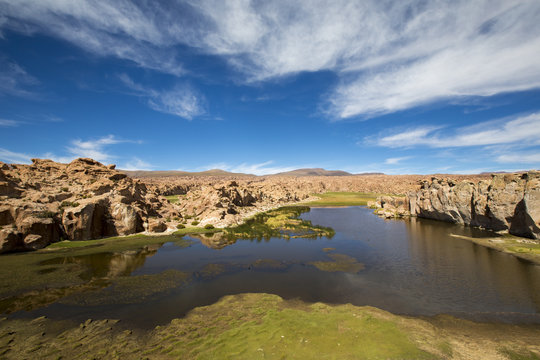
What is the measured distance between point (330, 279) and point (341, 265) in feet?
14.3

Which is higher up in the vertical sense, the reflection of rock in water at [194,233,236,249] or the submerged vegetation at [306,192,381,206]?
the submerged vegetation at [306,192,381,206]

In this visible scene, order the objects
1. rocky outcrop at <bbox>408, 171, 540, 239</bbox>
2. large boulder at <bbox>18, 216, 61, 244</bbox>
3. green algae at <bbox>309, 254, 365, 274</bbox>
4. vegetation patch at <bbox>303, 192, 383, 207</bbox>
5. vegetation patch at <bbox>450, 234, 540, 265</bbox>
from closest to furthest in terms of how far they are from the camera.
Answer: green algae at <bbox>309, 254, 365, 274</bbox> < vegetation patch at <bbox>450, 234, 540, 265</bbox> < large boulder at <bbox>18, 216, 61, 244</bbox> < rocky outcrop at <bbox>408, 171, 540, 239</bbox> < vegetation patch at <bbox>303, 192, 383, 207</bbox>

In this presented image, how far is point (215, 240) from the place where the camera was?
118ft

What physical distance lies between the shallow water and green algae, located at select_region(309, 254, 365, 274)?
2.02 ft

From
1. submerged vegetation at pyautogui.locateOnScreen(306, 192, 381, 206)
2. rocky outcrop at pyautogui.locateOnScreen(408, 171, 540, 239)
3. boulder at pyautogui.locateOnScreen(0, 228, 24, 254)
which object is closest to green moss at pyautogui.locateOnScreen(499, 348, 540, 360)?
rocky outcrop at pyautogui.locateOnScreen(408, 171, 540, 239)

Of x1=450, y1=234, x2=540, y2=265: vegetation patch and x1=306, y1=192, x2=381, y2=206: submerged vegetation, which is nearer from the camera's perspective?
x1=450, y1=234, x2=540, y2=265: vegetation patch

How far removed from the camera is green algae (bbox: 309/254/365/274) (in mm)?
22938

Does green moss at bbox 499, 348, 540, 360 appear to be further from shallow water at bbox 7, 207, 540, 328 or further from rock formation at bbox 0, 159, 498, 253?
rock formation at bbox 0, 159, 498, 253

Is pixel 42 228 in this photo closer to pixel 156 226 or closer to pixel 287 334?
pixel 156 226

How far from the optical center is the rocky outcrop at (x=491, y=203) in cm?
3062

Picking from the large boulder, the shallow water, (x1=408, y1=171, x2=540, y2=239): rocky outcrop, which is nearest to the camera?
the shallow water

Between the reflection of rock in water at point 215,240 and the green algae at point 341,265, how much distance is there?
13804 millimetres

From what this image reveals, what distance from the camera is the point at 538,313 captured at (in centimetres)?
1463

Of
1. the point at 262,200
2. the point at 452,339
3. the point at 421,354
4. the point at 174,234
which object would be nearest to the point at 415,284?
the point at 452,339
